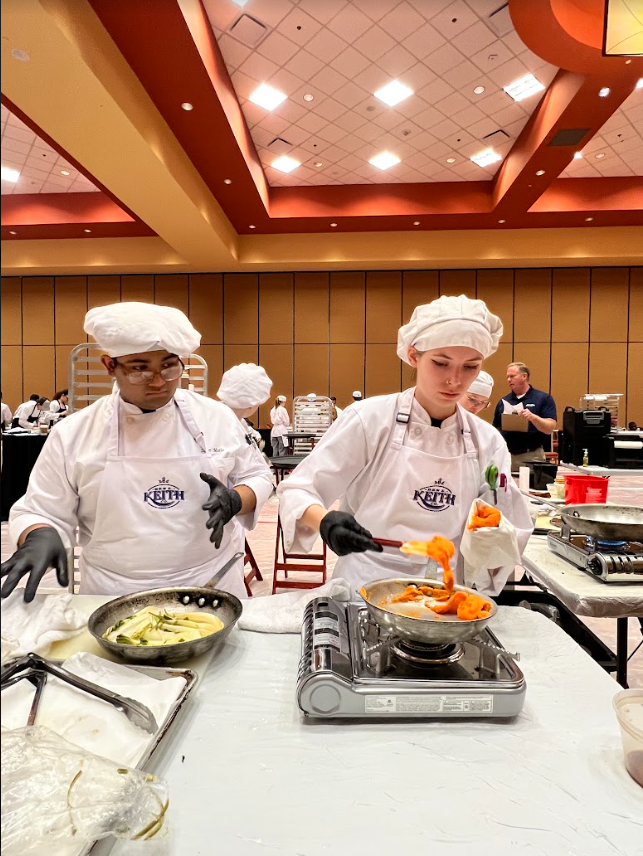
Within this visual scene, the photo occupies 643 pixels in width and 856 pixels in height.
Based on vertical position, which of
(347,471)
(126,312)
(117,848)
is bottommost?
(117,848)

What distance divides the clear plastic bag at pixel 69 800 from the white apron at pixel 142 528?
0.99 meters

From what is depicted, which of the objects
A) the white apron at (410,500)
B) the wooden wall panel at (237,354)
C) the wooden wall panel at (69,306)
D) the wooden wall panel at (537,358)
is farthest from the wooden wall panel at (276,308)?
the white apron at (410,500)

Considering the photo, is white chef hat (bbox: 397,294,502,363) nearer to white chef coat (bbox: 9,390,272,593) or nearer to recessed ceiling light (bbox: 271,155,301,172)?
white chef coat (bbox: 9,390,272,593)

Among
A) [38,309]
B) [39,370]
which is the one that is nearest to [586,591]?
[39,370]

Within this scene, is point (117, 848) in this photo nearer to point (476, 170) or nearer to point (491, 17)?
point (491, 17)

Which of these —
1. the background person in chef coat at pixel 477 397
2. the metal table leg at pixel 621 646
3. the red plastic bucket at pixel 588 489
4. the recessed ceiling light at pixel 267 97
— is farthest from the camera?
the recessed ceiling light at pixel 267 97

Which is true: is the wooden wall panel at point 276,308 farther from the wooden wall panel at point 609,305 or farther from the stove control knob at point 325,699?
the stove control knob at point 325,699

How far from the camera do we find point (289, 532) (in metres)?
1.65

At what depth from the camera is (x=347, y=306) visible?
10898 mm

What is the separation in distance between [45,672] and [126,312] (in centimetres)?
110

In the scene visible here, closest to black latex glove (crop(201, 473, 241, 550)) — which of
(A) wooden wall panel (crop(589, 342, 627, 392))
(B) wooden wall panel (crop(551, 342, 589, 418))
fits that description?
(B) wooden wall panel (crop(551, 342, 589, 418))

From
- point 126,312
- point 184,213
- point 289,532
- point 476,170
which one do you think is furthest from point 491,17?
point 289,532

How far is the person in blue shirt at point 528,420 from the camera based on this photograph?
428 cm

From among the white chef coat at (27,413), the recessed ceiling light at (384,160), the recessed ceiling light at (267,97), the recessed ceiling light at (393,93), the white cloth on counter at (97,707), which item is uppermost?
the recessed ceiling light at (384,160)
